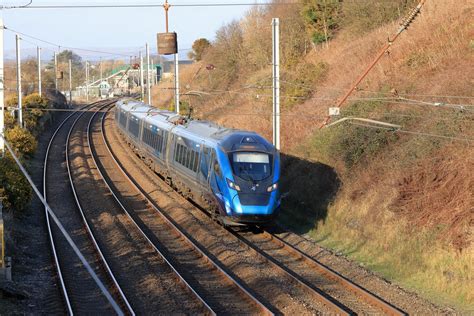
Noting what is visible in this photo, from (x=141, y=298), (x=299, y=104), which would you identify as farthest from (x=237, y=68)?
(x=141, y=298)

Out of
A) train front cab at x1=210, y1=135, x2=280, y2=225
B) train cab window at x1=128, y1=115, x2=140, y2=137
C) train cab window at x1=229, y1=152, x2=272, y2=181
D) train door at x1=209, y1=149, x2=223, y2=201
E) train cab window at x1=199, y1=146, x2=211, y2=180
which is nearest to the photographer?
train front cab at x1=210, y1=135, x2=280, y2=225

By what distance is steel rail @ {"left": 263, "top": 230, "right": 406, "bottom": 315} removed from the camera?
12.3 meters

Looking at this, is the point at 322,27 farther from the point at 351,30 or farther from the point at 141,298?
the point at 141,298

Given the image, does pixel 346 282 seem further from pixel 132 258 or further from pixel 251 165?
pixel 251 165

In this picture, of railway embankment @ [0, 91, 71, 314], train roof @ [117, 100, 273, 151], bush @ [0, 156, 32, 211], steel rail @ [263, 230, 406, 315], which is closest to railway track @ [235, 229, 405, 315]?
steel rail @ [263, 230, 406, 315]

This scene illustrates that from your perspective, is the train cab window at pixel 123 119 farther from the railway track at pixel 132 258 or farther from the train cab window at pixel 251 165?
the train cab window at pixel 251 165

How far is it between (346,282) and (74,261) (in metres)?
6.84

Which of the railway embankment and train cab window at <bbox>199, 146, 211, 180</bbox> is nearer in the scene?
the railway embankment

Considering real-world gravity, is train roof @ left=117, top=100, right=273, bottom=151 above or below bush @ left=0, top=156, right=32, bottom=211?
above

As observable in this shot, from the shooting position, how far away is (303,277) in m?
14.8

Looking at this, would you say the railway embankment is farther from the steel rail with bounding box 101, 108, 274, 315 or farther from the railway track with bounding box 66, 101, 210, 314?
the steel rail with bounding box 101, 108, 274, 315

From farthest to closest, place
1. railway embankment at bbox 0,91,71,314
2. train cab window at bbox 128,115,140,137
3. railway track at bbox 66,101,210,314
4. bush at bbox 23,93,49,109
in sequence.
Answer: bush at bbox 23,93,49,109 → train cab window at bbox 128,115,140,137 → railway embankment at bbox 0,91,71,314 → railway track at bbox 66,101,210,314

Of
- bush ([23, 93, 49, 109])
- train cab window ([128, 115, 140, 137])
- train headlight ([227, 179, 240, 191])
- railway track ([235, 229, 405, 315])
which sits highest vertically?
bush ([23, 93, 49, 109])

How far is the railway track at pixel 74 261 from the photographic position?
1326cm
